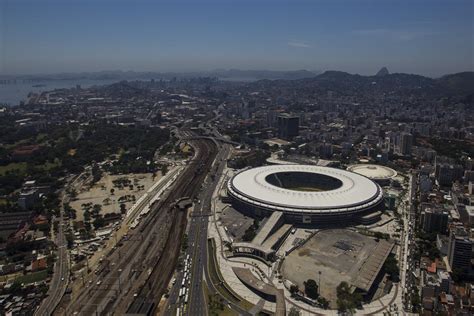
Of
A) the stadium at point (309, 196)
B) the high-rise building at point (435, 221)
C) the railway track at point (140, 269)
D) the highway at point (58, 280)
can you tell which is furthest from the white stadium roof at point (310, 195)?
the highway at point (58, 280)

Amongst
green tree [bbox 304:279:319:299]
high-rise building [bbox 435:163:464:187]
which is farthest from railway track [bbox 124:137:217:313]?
high-rise building [bbox 435:163:464:187]

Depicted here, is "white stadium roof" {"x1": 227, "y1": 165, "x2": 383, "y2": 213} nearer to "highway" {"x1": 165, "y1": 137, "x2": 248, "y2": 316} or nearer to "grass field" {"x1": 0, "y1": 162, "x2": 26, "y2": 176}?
"highway" {"x1": 165, "y1": 137, "x2": 248, "y2": 316}

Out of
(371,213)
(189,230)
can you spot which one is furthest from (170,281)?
(371,213)

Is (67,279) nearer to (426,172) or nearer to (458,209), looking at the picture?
(458,209)

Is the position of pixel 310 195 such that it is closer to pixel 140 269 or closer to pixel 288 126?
pixel 140 269

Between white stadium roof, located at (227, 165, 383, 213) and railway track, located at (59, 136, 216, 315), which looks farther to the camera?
white stadium roof, located at (227, 165, 383, 213)

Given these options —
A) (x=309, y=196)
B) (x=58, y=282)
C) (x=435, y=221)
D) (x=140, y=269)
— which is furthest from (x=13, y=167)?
(x=435, y=221)
